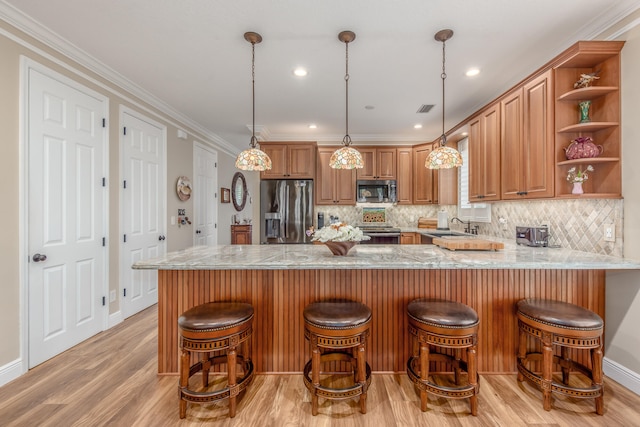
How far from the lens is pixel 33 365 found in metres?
2.23

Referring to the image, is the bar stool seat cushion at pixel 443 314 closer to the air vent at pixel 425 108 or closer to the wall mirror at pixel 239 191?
the air vent at pixel 425 108

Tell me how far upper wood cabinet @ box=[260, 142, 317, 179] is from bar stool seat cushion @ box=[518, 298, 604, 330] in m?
3.49

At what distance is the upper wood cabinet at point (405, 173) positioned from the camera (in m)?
5.06

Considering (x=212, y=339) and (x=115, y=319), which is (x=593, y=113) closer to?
(x=212, y=339)

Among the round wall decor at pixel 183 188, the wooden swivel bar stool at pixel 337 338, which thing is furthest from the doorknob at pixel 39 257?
the wooden swivel bar stool at pixel 337 338

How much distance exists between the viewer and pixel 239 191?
267 inches

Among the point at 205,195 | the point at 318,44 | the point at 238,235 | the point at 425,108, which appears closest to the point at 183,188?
the point at 205,195

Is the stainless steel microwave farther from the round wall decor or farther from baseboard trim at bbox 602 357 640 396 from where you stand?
baseboard trim at bbox 602 357 640 396

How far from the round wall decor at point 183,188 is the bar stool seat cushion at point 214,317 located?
9.14 feet

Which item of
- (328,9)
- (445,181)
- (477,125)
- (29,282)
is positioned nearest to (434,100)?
(477,125)

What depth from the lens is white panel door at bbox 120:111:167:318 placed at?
10.5 feet

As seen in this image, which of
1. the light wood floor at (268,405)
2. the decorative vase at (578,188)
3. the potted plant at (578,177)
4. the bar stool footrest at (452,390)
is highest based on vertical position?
the potted plant at (578,177)

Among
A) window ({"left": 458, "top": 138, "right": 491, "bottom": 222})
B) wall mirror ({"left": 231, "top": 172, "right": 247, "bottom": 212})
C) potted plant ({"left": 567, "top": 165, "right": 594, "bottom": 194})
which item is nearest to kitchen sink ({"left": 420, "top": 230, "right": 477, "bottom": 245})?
window ({"left": 458, "top": 138, "right": 491, "bottom": 222})

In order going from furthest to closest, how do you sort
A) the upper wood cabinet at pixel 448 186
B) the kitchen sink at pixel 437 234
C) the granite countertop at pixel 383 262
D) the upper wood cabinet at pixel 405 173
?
the upper wood cabinet at pixel 405 173 → the upper wood cabinet at pixel 448 186 → the kitchen sink at pixel 437 234 → the granite countertop at pixel 383 262
